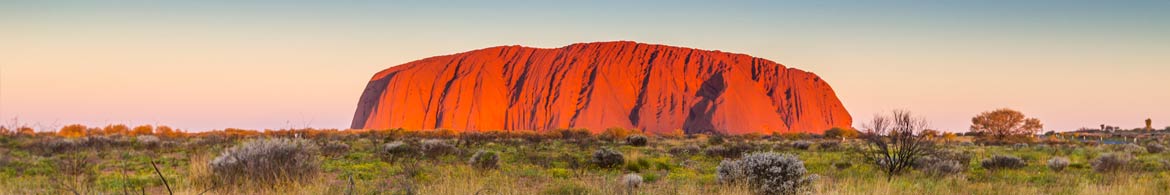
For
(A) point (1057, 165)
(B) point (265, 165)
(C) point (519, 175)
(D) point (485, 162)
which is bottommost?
(C) point (519, 175)

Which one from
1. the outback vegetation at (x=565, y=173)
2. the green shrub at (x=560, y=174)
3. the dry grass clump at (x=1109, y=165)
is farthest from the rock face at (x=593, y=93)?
the green shrub at (x=560, y=174)

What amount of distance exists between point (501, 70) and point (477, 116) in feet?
34.4

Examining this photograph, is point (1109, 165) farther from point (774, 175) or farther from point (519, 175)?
point (519, 175)

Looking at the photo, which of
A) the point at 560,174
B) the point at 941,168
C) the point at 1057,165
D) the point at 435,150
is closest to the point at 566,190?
the point at 560,174

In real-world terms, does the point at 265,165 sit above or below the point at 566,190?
above

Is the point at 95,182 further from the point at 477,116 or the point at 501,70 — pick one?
the point at 501,70

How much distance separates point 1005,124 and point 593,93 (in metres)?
44.3

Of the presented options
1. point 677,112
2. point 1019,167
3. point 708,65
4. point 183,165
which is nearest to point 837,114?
point 708,65

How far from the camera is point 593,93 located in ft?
264

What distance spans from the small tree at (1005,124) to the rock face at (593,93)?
29955mm

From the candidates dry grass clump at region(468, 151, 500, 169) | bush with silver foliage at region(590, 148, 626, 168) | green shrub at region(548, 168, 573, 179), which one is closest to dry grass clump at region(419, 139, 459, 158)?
dry grass clump at region(468, 151, 500, 169)

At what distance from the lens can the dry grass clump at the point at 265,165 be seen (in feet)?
29.3

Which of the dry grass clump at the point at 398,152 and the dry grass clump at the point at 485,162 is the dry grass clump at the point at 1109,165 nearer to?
the dry grass clump at the point at 485,162

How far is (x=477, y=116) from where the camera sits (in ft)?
264
